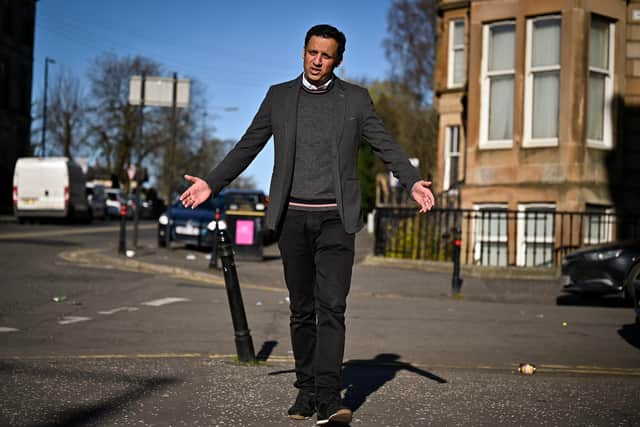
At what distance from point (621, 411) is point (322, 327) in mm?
1994

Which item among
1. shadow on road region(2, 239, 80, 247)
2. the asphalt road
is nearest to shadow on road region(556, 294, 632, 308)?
the asphalt road

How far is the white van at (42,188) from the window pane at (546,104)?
73.8 feet

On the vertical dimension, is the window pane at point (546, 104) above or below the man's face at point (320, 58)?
above

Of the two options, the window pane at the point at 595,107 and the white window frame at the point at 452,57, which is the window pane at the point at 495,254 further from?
the white window frame at the point at 452,57

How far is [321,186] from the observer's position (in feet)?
17.3

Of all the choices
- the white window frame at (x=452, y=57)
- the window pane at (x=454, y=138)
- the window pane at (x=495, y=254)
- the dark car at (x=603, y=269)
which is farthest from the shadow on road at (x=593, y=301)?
the window pane at (x=454, y=138)

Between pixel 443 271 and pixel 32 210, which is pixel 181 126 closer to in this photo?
pixel 32 210

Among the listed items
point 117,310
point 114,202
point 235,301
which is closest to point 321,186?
point 235,301

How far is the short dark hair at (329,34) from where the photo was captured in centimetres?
523

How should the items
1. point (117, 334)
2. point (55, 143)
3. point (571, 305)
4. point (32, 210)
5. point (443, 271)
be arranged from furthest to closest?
point (55, 143)
point (32, 210)
point (443, 271)
point (571, 305)
point (117, 334)

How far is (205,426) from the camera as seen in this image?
5121 millimetres

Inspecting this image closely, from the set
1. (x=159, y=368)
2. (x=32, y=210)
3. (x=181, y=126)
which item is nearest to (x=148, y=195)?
(x=181, y=126)

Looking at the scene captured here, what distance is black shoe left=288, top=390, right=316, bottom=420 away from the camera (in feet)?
17.6

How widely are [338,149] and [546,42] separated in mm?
14241
